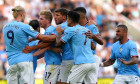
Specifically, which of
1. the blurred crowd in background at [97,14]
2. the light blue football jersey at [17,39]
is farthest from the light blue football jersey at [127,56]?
the blurred crowd in background at [97,14]

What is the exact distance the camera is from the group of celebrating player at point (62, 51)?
8.79m

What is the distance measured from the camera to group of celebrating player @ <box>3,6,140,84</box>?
8.79m

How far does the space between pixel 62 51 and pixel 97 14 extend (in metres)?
15.1

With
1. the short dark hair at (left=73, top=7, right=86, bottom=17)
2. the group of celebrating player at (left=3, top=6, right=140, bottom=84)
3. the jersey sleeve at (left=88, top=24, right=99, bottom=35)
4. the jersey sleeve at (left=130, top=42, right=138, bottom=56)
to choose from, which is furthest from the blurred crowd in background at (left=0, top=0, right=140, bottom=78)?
the jersey sleeve at (left=130, top=42, right=138, bottom=56)

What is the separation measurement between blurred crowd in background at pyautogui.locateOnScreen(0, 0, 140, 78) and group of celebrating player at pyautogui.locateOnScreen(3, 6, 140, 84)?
10.6 m

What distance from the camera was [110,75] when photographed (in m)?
20.8

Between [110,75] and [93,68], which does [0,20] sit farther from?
[93,68]

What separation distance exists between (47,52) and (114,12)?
1633 centimetres

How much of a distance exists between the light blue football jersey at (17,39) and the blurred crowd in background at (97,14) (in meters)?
11.1

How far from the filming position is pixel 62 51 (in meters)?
9.59

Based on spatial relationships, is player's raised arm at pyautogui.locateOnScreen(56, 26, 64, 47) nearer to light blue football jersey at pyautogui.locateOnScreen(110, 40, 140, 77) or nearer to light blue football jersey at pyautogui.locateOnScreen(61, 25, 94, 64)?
light blue football jersey at pyautogui.locateOnScreen(61, 25, 94, 64)

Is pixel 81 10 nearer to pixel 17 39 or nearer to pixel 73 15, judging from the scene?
pixel 73 15

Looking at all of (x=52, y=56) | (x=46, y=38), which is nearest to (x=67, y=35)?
(x=46, y=38)

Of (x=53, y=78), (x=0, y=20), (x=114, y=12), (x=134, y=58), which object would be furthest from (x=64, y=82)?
(x=114, y=12)
